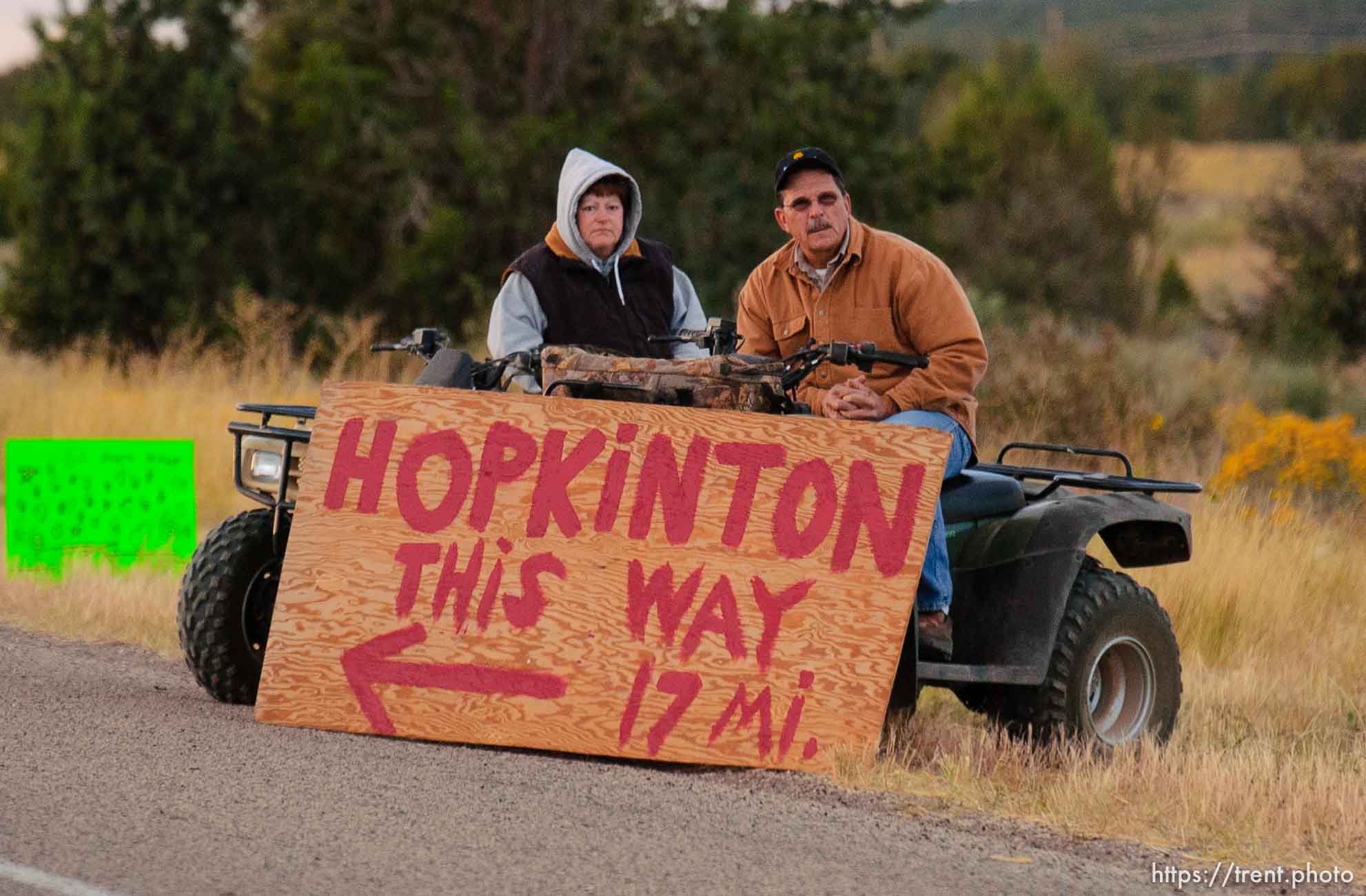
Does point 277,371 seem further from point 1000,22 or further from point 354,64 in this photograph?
point 1000,22

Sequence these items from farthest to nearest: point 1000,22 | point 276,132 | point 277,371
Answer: point 1000,22
point 276,132
point 277,371

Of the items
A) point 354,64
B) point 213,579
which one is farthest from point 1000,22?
point 213,579

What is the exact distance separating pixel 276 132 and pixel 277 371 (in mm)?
10352

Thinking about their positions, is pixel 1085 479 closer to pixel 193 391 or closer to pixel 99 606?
pixel 99 606

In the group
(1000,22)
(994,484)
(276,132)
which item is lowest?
(994,484)

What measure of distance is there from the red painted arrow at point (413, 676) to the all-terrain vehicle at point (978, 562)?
0.74 metres

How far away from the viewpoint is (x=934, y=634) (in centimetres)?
646

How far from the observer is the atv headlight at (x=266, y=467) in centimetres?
696

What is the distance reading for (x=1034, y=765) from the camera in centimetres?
635

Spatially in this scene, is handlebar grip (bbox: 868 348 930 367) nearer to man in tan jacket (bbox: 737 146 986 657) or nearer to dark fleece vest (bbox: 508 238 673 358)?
man in tan jacket (bbox: 737 146 986 657)
